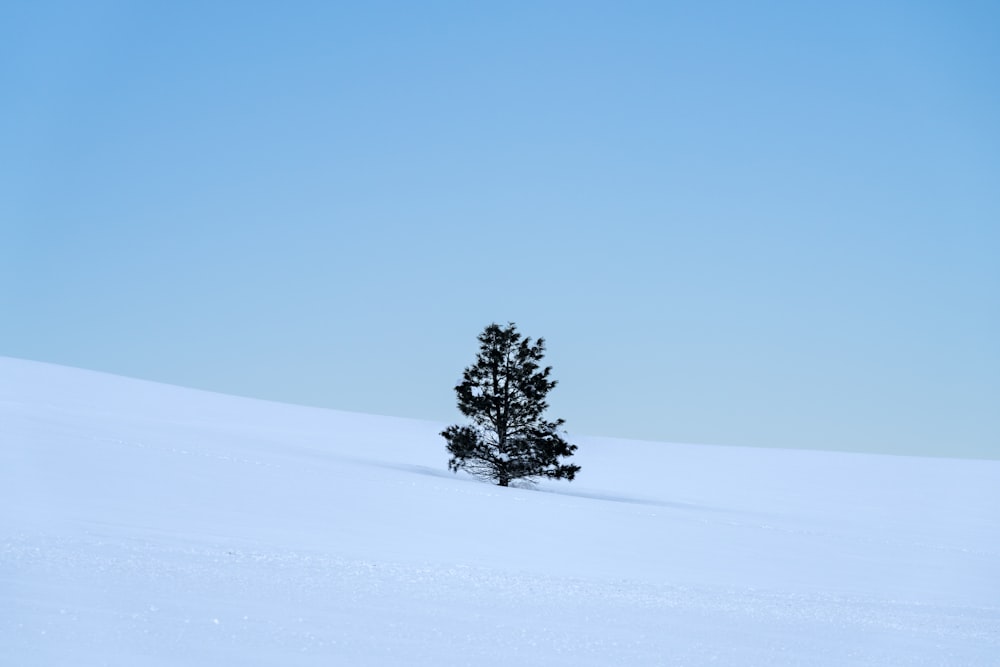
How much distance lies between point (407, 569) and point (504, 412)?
1892 centimetres

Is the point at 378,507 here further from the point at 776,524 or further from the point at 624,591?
the point at 776,524

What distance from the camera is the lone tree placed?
33562 mm

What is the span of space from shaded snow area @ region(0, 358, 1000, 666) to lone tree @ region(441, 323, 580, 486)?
166 cm

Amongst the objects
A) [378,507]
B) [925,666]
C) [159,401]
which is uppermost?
[159,401]

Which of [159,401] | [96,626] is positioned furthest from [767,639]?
[159,401]

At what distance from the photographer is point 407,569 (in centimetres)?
1506

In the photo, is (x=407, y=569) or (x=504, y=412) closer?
(x=407, y=569)

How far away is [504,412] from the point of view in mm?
33906

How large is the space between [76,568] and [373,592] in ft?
11.5

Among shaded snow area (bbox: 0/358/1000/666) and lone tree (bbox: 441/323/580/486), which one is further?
lone tree (bbox: 441/323/580/486)

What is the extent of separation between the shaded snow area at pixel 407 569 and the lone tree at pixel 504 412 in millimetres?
1657

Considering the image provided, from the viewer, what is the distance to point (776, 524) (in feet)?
100

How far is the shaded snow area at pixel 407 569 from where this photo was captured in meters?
10.7

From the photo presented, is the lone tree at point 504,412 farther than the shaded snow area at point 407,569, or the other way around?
the lone tree at point 504,412
